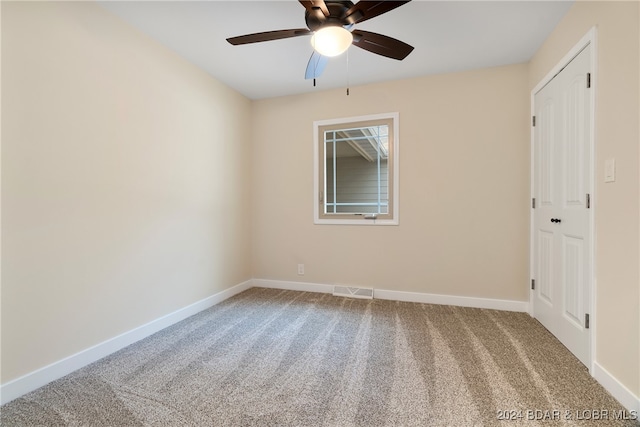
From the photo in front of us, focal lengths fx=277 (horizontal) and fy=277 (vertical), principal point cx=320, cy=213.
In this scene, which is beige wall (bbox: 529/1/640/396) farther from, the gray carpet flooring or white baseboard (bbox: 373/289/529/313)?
white baseboard (bbox: 373/289/529/313)

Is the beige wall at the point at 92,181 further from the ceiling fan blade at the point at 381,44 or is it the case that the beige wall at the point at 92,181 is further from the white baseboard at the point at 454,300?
the white baseboard at the point at 454,300

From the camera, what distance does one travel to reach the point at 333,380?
5.43 feet

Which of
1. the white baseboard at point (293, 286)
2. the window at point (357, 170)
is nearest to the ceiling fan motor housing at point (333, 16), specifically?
the window at point (357, 170)

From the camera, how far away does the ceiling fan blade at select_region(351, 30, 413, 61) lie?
5.71ft

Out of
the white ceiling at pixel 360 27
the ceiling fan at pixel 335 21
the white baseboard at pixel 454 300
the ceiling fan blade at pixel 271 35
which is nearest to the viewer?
the ceiling fan at pixel 335 21

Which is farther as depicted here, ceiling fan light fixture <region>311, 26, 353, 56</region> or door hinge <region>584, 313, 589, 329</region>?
door hinge <region>584, 313, 589, 329</region>

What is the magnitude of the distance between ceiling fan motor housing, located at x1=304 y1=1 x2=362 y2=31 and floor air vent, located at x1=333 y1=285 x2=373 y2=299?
258 centimetres

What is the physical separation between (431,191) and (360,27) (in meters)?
1.72

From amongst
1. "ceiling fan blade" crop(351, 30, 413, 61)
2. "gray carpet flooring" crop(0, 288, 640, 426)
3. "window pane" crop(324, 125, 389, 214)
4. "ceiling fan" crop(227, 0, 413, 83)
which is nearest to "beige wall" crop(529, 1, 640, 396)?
"gray carpet flooring" crop(0, 288, 640, 426)

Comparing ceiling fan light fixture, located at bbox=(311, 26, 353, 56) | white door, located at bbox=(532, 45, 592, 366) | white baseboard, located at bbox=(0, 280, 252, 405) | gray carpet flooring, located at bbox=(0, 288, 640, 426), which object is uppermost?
ceiling fan light fixture, located at bbox=(311, 26, 353, 56)

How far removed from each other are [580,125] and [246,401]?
269 centimetres

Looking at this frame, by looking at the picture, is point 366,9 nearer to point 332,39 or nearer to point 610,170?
point 332,39

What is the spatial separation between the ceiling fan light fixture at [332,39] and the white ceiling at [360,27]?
0.57 meters

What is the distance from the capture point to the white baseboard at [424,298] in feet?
9.09
